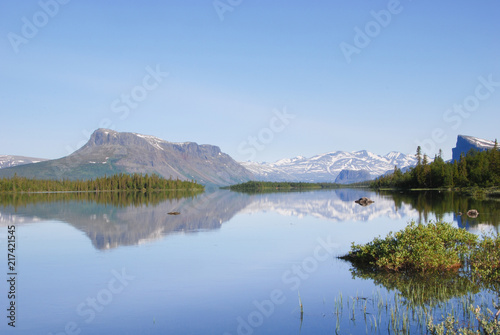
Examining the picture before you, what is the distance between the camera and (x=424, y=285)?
2320 cm

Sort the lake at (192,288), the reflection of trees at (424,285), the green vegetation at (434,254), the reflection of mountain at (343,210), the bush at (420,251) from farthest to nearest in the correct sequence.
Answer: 1. the reflection of mountain at (343,210)
2. the bush at (420,251)
3. the green vegetation at (434,254)
4. the reflection of trees at (424,285)
5. the lake at (192,288)

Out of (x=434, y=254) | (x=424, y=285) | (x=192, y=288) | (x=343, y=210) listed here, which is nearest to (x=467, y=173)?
(x=343, y=210)

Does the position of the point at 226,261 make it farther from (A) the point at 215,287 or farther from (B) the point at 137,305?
(B) the point at 137,305

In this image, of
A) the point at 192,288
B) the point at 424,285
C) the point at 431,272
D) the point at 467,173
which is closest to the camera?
the point at 424,285

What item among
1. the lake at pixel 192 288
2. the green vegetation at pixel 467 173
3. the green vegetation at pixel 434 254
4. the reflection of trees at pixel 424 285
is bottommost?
the lake at pixel 192 288

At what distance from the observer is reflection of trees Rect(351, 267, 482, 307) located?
68.0 feet

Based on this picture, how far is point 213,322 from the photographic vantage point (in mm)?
18359

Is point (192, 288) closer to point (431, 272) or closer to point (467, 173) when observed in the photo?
point (431, 272)

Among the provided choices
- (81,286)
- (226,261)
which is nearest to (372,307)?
(226,261)

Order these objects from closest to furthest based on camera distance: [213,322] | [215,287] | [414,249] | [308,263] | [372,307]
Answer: [213,322], [372,307], [215,287], [414,249], [308,263]

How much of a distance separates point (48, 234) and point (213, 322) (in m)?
36.5

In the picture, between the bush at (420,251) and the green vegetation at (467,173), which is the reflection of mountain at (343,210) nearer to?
the bush at (420,251)

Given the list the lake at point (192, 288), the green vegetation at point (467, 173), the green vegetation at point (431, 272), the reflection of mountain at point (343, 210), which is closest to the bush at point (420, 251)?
the green vegetation at point (431, 272)

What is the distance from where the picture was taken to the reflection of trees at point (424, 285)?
816 inches
